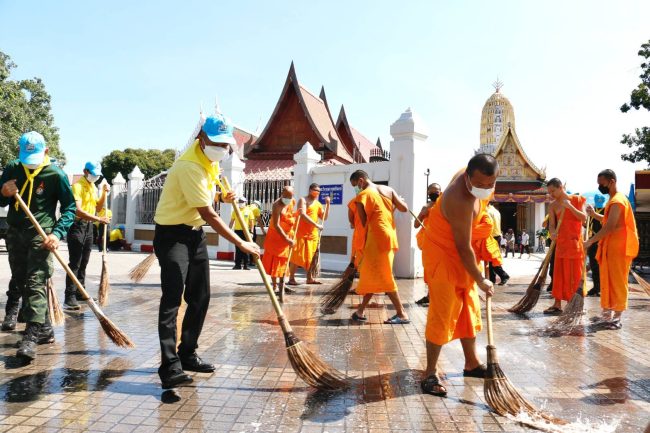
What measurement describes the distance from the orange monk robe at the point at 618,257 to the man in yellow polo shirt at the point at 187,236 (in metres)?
4.59

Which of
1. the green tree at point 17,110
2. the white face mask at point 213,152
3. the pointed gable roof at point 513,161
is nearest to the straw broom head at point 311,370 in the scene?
the white face mask at point 213,152

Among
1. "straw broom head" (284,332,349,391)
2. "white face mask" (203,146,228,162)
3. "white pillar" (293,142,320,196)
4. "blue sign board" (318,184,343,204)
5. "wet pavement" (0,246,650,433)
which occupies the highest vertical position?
"white pillar" (293,142,320,196)

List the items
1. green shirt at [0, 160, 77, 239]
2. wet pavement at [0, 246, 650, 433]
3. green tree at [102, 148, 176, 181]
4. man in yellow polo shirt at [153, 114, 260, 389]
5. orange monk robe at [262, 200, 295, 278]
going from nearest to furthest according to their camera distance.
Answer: wet pavement at [0, 246, 650, 433], man in yellow polo shirt at [153, 114, 260, 389], green shirt at [0, 160, 77, 239], orange monk robe at [262, 200, 295, 278], green tree at [102, 148, 176, 181]

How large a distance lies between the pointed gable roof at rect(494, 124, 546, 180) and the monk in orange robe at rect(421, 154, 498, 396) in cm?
3401

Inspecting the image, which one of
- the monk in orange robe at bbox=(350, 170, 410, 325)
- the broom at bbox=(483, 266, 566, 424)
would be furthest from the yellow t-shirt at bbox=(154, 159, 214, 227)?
the monk in orange robe at bbox=(350, 170, 410, 325)

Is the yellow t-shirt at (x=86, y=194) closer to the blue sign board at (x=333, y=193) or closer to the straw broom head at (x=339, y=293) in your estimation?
the straw broom head at (x=339, y=293)

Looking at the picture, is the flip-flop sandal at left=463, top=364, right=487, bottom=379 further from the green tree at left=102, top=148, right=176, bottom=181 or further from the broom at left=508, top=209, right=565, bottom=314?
the green tree at left=102, top=148, right=176, bottom=181

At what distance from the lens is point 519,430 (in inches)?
114

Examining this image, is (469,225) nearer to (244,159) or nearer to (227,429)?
(227,429)

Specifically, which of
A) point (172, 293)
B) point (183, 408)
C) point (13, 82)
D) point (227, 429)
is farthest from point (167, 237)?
point (13, 82)

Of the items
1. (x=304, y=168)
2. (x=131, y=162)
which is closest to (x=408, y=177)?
(x=304, y=168)

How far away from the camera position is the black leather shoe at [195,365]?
3881 mm

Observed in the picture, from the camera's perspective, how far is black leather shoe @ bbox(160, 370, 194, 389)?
3418 mm

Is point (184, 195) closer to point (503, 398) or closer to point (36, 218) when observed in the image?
point (36, 218)
